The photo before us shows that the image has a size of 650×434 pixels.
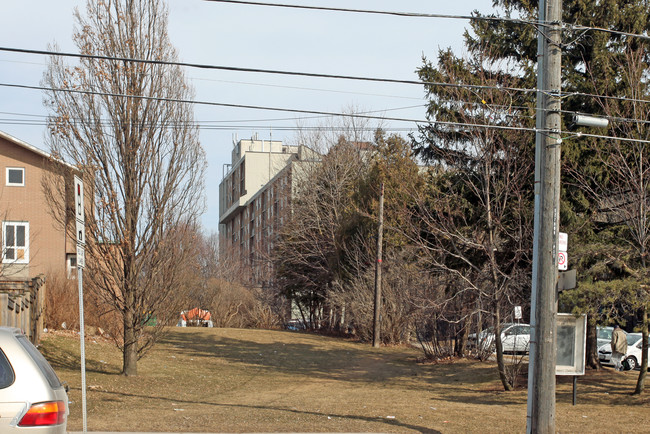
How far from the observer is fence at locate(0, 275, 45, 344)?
16719 millimetres

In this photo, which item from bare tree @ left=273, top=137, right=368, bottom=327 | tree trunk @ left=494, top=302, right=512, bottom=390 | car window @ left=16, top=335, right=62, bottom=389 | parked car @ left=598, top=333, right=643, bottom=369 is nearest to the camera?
car window @ left=16, top=335, right=62, bottom=389

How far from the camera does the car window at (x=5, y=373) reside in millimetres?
6092

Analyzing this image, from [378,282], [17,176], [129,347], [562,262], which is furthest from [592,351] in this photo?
[17,176]

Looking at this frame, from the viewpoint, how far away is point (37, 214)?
3300 cm

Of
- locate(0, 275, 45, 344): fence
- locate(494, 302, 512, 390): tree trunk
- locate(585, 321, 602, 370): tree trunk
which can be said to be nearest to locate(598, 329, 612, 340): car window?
locate(585, 321, 602, 370): tree trunk

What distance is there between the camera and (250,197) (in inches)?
3413

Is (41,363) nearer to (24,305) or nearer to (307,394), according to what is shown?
(307,394)

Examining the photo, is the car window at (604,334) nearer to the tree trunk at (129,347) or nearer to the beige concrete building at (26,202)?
the tree trunk at (129,347)

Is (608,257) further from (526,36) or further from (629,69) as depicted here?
(526,36)

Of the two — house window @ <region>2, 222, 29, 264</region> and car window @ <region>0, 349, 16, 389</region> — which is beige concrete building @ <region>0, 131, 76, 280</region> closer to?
house window @ <region>2, 222, 29, 264</region>

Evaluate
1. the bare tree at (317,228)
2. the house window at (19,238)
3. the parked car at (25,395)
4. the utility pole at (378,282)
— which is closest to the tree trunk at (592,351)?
the utility pole at (378,282)

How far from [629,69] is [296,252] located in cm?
2650

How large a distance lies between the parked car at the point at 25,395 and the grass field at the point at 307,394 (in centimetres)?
543

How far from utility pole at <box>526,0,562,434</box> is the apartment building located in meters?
45.4
